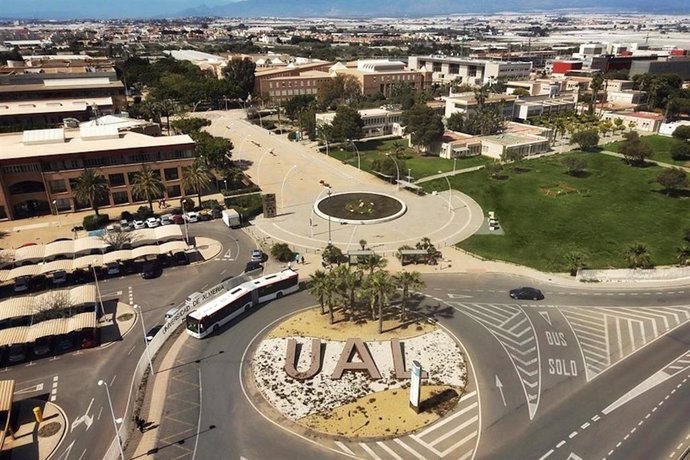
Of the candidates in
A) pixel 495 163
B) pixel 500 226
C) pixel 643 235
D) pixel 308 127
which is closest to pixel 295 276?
pixel 500 226

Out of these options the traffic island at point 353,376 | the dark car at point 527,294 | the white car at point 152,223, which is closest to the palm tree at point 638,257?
the dark car at point 527,294

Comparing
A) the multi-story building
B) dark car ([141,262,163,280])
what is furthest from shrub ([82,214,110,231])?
dark car ([141,262,163,280])

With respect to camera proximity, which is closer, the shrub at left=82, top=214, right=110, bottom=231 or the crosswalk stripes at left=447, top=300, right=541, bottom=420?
the crosswalk stripes at left=447, top=300, right=541, bottom=420

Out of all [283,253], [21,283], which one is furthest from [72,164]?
[283,253]

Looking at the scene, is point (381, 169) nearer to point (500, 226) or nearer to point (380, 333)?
point (500, 226)

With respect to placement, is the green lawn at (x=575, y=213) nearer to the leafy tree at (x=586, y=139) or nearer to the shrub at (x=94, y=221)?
the leafy tree at (x=586, y=139)

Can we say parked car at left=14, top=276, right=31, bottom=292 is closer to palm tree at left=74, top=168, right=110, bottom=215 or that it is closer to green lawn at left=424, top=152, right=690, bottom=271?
palm tree at left=74, top=168, right=110, bottom=215
